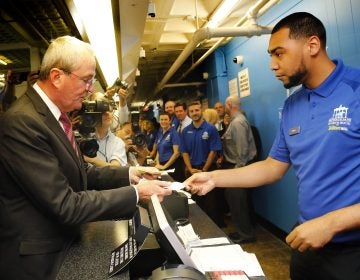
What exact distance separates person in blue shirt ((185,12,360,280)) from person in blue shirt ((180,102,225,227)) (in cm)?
250

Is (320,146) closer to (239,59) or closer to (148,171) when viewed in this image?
(148,171)

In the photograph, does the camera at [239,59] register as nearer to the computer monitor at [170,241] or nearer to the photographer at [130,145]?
the photographer at [130,145]

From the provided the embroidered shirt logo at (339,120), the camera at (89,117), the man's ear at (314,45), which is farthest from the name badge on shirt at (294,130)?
the camera at (89,117)

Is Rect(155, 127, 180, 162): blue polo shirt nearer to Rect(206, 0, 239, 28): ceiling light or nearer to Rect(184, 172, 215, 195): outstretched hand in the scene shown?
Rect(206, 0, 239, 28): ceiling light

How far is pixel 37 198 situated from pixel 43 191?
0.05 meters

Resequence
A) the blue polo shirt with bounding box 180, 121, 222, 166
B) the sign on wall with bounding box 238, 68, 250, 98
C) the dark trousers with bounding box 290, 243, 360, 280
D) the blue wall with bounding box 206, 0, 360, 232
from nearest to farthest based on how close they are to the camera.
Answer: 1. the dark trousers with bounding box 290, 243, 360, 280
2. the blue wall with bounding box 206, 0, 360, 232
3. the blue polo shirt with bounding box 180, 121, 222, 166
4. the sign on wall with bounding box 238, 68, 250, 98

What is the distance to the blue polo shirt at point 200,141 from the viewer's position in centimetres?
402

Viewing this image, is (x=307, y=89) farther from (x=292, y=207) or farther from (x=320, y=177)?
(x=292, y=207)

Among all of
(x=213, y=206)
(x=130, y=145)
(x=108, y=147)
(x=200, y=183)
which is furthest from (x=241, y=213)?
(x=200, y=183)

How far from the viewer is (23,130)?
105cm

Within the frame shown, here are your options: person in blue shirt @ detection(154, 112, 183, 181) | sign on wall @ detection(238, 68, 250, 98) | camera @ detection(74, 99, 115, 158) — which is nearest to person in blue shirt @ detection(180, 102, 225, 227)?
person in blue shirt @ detection(154, 112, 183, 181)

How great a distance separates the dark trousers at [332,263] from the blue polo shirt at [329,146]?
5cm

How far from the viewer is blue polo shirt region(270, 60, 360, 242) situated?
1172mm

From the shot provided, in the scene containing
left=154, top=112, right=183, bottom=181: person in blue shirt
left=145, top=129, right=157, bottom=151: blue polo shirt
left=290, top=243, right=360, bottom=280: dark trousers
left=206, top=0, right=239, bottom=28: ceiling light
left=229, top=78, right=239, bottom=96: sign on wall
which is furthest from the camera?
left=145, top=129, right=157, bottom=151: blue polo shirt
